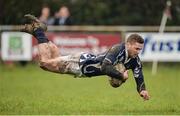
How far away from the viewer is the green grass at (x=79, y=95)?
12906 millimetres

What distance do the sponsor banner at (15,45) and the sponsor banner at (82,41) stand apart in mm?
294

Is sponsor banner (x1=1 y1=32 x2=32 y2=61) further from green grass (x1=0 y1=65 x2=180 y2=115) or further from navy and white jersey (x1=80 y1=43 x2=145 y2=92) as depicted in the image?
navy and white jersey (x1=80 y1=43 x2=145 y2=92)

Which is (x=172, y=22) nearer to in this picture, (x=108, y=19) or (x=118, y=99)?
(x=108, y=19)

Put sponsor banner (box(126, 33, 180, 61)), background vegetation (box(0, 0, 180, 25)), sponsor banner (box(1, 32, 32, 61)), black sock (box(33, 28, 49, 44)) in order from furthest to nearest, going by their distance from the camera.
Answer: background vegetation (box(0, 0, 180, 25)) → sponsor banner (box(1, 32, 32, 61)) → sponsor banner (box(126, 33, 180, 61)) → black sock (box(33, 28, 49, 44))

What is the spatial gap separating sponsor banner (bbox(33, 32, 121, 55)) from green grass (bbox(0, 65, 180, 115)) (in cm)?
173

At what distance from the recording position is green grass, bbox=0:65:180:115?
42.3 ft

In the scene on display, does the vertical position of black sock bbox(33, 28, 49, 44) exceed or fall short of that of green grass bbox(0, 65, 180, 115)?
it exceeds it

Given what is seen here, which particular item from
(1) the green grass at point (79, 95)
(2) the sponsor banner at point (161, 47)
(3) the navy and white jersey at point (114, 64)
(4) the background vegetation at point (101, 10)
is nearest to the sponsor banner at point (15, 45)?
(1) the green grass at point (79, 95)

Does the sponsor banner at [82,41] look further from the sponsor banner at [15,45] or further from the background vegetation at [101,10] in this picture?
the background vegetation at [101,10]

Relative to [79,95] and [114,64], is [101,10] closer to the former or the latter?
[79,95]

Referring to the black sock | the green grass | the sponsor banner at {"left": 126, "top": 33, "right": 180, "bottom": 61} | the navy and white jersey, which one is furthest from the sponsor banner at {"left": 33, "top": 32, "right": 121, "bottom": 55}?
the navy and white jersey

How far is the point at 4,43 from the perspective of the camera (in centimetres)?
2589

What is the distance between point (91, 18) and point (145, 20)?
7.92 ft

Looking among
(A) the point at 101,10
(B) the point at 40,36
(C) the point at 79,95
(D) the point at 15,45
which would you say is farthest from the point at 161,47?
(B) the point at 40,36
